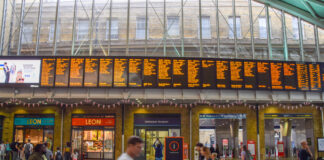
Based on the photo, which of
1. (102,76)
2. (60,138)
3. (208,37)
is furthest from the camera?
(208,37)

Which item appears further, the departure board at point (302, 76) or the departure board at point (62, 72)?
the departure board at point (302, 76)

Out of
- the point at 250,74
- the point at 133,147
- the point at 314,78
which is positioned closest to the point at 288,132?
the point at 314,78

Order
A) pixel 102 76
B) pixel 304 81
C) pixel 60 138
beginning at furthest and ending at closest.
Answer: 1. pixel 60 138
2. pixel 304 81
3. pixel 102 76

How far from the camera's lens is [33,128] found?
23.8 meters

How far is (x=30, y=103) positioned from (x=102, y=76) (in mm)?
7239

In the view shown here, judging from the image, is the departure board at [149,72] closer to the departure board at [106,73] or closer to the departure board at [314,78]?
the departure board at [106,73]

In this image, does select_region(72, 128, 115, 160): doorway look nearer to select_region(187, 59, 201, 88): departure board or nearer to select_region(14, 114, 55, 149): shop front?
select_region(14, 114, 55, 149): shop front

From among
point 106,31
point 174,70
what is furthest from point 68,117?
point 174,70

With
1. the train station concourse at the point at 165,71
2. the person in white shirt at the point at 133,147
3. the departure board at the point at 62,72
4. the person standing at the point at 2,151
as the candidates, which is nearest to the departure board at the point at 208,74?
the train station concourse at the point at 165,71

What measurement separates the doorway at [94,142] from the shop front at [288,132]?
11708mm

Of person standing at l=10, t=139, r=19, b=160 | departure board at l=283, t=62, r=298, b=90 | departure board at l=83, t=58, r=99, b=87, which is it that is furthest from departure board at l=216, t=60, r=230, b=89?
person standing at l=10, t=139, r=19, b=160

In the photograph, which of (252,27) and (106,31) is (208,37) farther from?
(106,31)

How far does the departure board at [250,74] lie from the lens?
808 inches

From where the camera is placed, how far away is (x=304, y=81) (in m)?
21.1
